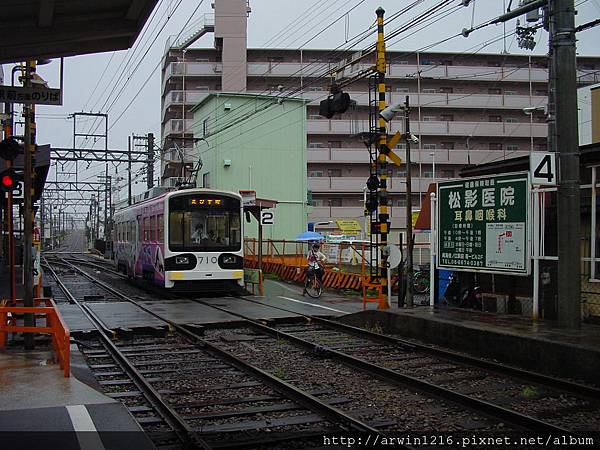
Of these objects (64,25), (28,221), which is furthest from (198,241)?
(64,25)

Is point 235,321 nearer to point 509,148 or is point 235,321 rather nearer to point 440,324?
point 440,324

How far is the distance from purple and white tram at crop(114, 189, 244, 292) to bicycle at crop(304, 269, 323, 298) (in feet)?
6.66

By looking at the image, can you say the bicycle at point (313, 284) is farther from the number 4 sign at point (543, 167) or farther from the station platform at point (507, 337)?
the number 4 sign at point (543, 167)

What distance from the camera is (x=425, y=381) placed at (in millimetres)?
7699

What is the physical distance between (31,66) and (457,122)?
4657cm

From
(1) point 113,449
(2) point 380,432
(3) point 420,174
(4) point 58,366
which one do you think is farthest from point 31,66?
(3) point 420,174

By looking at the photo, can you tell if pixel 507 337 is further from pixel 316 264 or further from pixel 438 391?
pixel 316 264

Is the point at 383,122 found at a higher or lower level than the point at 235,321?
higher

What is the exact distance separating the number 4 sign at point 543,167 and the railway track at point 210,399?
4.83m

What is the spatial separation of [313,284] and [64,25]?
12577mm

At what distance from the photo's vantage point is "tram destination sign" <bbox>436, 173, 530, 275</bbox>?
1065cm

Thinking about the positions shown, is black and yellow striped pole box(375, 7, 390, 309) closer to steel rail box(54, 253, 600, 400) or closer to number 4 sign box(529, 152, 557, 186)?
steel rail box(54, 253, 600, 400)

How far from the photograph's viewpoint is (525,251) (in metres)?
10.5

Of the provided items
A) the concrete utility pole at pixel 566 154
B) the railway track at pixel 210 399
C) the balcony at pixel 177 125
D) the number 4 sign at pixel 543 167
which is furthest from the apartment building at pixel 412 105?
the railway track at pixel 210 399
